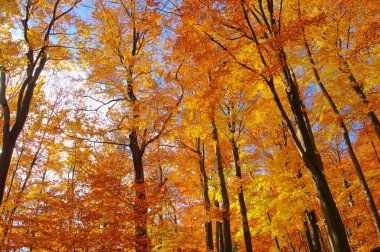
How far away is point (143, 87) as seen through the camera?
11.8 meters

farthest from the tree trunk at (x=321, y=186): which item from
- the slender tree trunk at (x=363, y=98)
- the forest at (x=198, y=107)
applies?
the slender tree trunk at (x=363, y=98)

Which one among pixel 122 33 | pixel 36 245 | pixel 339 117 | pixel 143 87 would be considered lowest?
pixel 36 245

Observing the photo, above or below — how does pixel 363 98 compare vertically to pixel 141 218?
above

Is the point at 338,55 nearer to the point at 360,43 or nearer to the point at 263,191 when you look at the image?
the point at 360,43

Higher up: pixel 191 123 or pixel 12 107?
pixel 12 107

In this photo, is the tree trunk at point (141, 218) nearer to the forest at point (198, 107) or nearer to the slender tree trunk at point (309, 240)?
the forest at point (198, 107)

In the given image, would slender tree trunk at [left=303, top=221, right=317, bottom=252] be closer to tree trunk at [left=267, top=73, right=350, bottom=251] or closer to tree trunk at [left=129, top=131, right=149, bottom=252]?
tree trunk at [left=267, top=73, right=350, bottom=251]

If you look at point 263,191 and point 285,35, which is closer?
point 285,35

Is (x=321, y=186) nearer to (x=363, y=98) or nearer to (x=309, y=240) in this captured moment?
(x=363, y=98)

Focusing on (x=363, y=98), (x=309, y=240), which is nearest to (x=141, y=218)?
(x=363, y=98)

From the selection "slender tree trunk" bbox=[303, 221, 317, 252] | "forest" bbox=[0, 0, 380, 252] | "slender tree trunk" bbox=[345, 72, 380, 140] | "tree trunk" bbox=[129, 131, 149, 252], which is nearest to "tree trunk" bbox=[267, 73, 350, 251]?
"forest" bbox=[0, 0, 380, 252]

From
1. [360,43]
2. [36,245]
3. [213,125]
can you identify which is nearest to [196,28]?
[213,125]

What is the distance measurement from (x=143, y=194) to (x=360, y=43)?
890 centimetres

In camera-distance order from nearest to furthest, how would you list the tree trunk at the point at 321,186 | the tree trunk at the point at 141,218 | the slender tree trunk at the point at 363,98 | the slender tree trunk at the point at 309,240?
1. the tree trunk at the point at 321,186
2. the tree trunk at the point at 141,218
3. the slender tree trunk at the point at 363,98
4. the slender tree trunk at the point at 309,240
